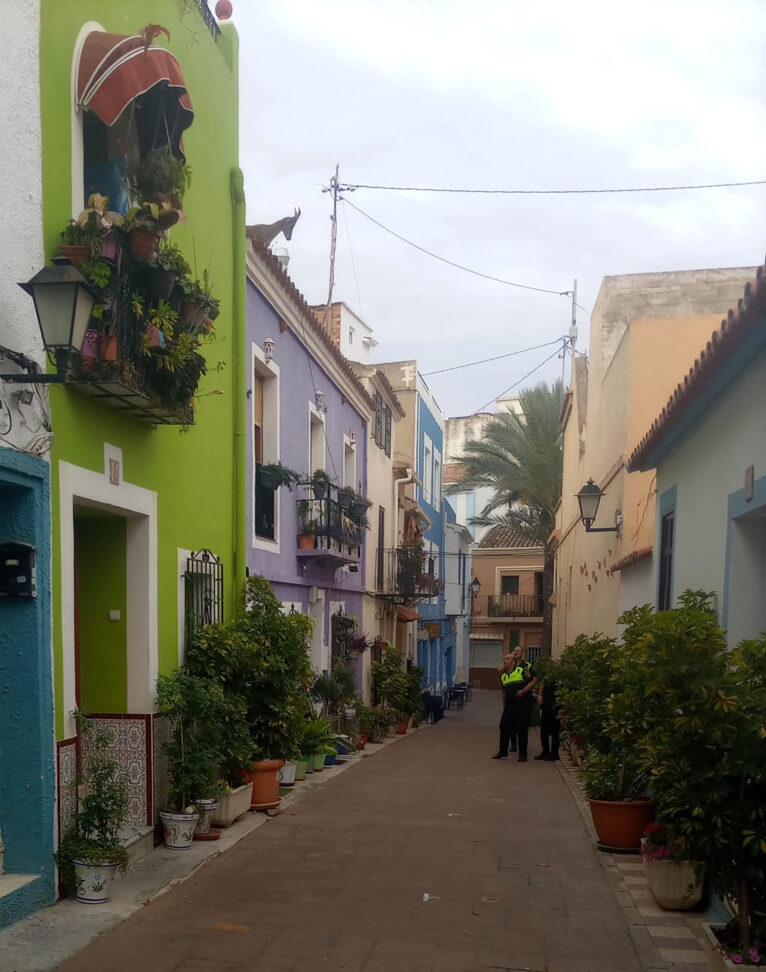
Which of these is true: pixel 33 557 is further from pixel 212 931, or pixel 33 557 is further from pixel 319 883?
pixel 319 883

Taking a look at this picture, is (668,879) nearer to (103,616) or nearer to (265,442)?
(103,616)

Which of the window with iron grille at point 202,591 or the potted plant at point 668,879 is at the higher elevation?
the window with iron grille at point 202,591

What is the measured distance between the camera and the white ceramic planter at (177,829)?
7.56 m

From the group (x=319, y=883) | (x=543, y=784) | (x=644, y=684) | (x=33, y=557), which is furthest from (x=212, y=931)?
(x=543, y=784)

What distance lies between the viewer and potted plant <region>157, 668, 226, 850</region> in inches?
299

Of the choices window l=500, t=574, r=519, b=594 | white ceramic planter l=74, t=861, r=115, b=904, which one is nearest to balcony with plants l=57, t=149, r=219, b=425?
white ceramic planter l=74, t=861, r=115, b=904

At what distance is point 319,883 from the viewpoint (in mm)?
6906

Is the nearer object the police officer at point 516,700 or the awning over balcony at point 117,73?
the awning over balcony at point 117,73

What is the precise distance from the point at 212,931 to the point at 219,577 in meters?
4.44

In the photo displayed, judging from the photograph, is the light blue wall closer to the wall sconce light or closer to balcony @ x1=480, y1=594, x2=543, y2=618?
the wall sconce light

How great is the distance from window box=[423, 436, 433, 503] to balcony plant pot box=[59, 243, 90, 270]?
2364cm

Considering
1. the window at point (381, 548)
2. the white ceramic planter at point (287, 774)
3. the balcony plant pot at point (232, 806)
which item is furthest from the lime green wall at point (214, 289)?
the window at point (381, 548)

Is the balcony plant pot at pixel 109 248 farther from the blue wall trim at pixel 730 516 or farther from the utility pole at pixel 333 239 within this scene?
the utility pole at pixel 333 239

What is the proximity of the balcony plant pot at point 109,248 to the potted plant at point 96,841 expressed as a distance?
9.91 feet
